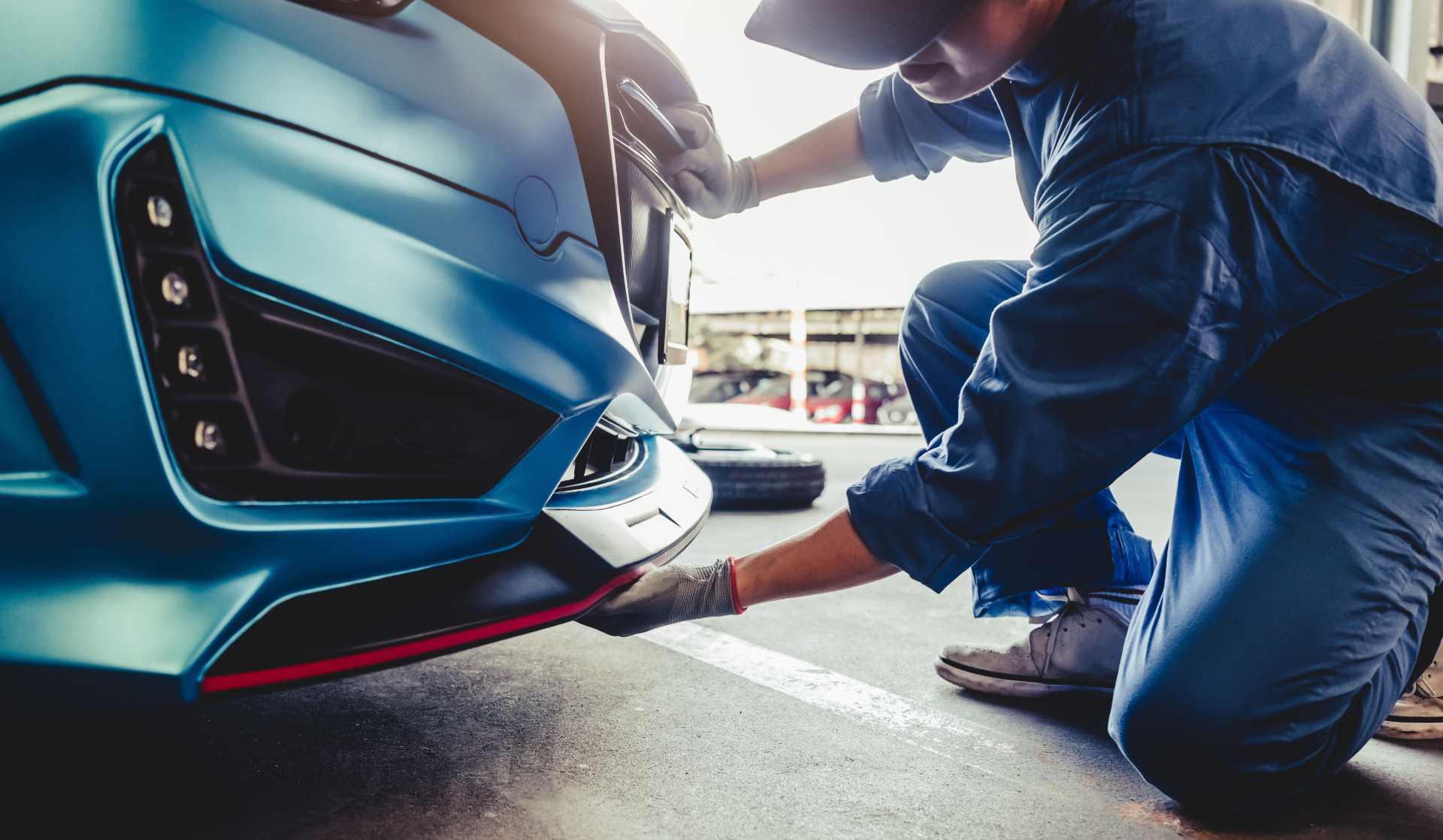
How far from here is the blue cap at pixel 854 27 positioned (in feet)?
2.53

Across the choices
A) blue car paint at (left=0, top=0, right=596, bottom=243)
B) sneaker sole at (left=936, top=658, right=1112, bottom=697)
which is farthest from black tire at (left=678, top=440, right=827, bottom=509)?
blue car paint at (left=0, top=0, right=596, bottom=243)

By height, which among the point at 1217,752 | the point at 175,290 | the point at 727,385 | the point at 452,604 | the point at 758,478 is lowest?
the point at 727,385

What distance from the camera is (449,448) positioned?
0.80 metres

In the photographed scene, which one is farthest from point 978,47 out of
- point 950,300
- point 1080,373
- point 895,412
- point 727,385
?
point 727,385

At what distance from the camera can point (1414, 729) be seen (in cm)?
119

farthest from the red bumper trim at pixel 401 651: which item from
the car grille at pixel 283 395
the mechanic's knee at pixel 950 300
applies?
the mechanic's knee at pixel 950 300

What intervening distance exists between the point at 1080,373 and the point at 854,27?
373mm

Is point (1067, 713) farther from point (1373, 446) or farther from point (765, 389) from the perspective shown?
point (765, 389)

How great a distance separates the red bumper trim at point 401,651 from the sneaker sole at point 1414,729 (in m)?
1.06

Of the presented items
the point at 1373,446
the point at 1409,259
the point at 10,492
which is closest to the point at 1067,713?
the point at 1373,446

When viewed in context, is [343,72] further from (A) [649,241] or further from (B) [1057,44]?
(B) [1057,44]

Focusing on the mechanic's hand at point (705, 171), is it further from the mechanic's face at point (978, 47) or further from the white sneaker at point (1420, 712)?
the white sneaker at point (1420, 712)

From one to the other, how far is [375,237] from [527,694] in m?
0.75

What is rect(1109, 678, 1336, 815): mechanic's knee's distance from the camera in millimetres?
930
